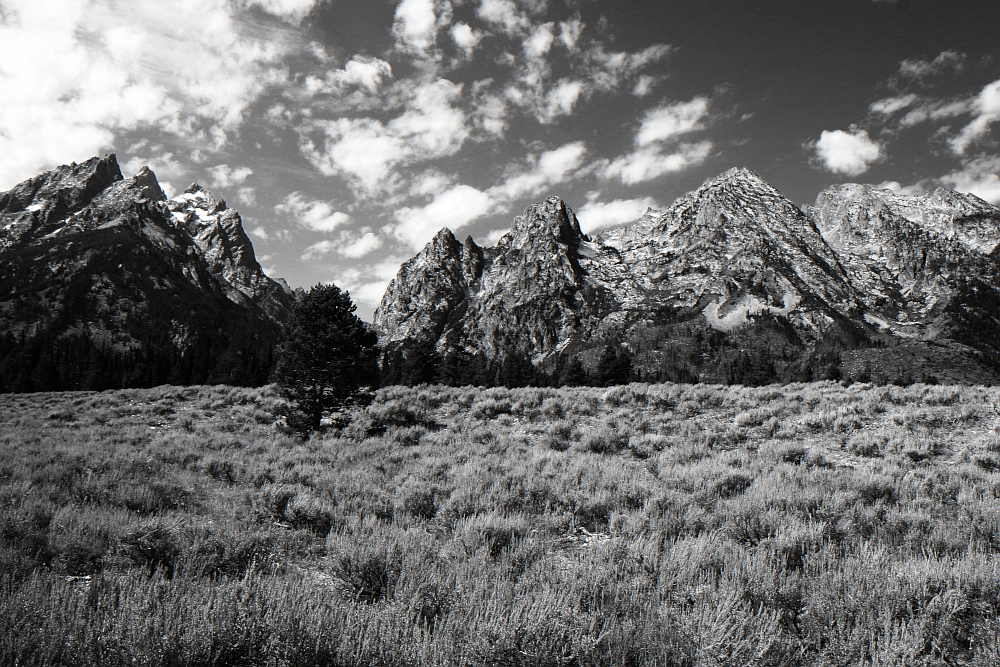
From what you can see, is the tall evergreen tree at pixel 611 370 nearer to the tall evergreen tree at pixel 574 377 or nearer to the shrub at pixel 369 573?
the tall evergreen tree at pixel 574 377

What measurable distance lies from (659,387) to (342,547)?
17489mm

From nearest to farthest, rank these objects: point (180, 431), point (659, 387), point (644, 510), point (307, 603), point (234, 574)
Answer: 1. point (307, 603)
2. point (234, 574)
3. point (644, 510)
4. point (180, 431)
5. point (659, 387)

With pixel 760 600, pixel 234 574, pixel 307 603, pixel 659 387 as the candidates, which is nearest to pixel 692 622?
pixel 760 600

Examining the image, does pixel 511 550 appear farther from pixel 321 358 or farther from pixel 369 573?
pixel 321 358

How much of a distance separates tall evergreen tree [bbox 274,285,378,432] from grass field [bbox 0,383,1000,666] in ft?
12.8

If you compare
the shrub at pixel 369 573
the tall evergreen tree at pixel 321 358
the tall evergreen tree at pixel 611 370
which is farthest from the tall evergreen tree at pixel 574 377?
the shrub at pixel 369 573

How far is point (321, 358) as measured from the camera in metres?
17.4

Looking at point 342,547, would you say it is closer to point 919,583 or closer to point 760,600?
point 760,600

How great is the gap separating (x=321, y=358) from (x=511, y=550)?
13.9 meters

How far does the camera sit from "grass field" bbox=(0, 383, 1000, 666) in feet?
10.5

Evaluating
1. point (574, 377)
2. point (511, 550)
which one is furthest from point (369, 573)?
point (574, 377)

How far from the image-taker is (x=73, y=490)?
23.1 feet

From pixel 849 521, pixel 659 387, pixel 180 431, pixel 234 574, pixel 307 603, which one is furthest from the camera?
pixel 659 387

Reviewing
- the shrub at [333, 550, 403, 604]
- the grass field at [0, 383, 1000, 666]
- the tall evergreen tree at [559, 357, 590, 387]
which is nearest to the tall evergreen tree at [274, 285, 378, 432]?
the grass field at [0, 383, 1000, 666]
